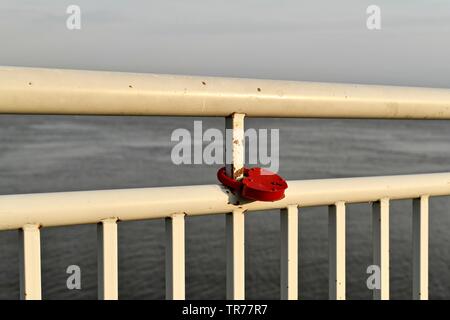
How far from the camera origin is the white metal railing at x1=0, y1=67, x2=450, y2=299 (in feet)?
3.32

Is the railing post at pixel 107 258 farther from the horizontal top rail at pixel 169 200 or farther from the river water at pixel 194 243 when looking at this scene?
the river water at pixel 194 243

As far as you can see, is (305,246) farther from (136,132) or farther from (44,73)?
(136,132)

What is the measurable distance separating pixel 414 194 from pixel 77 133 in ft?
67.4

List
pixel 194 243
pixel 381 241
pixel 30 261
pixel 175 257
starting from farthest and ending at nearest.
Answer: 1. pixel 194 243
2. pixel 381 241
3. pixel 175 257
4. pixel 30 261

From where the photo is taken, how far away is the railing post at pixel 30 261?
3.34 feet

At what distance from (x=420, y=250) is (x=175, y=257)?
63 cm

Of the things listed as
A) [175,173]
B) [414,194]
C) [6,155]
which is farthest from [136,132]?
[414,194]

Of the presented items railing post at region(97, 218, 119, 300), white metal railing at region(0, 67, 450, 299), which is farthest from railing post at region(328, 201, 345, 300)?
railing post at region(97, 218, 119, 300)

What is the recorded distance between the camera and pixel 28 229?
1.01 m

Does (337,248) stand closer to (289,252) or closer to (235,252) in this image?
(289,252)

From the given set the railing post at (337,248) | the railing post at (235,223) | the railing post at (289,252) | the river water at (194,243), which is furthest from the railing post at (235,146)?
the river water at (194,243)

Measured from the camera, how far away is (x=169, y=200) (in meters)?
1.11

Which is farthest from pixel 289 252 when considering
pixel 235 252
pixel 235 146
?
Result: pixel 235 146

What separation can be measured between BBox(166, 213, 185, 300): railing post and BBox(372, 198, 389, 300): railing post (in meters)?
0.46
